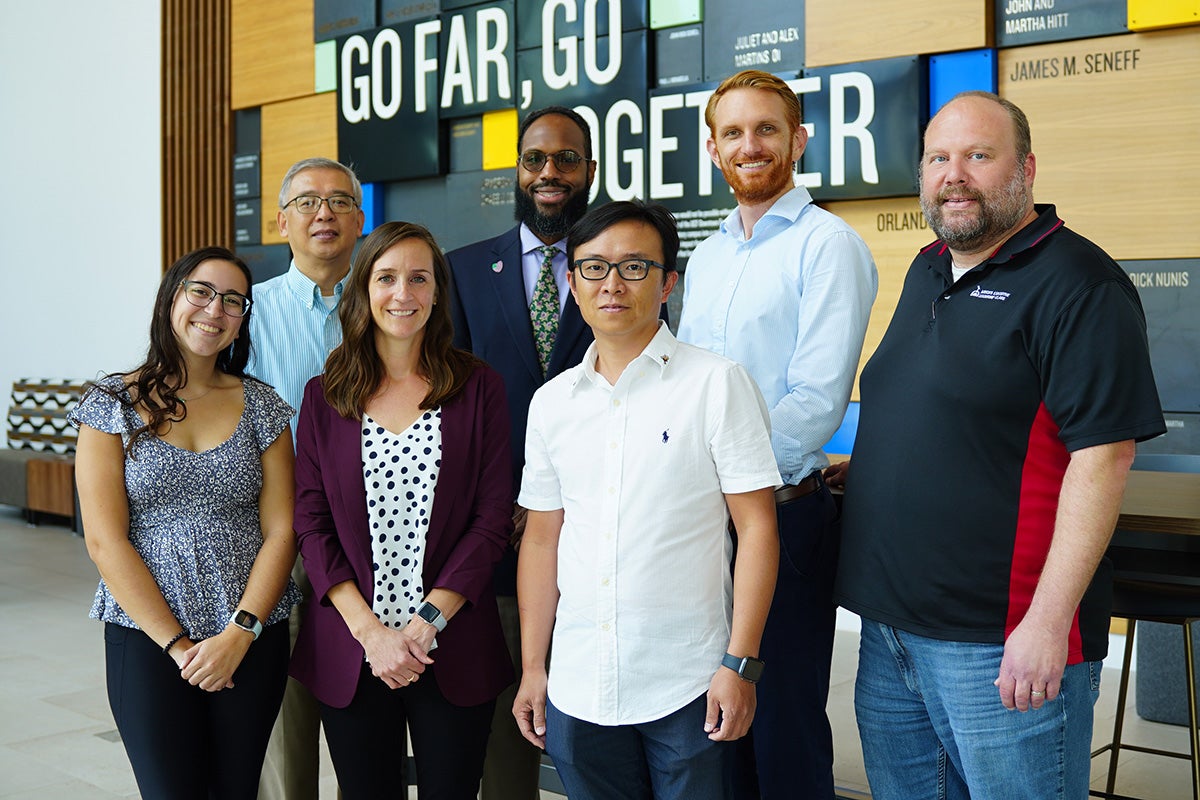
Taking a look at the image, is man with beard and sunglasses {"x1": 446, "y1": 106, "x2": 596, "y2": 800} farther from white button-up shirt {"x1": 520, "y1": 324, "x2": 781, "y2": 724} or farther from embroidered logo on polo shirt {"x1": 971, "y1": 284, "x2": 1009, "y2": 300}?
embroidered logo on polo shirt {"x1": 971, "y1": 284, "x2": 1009, "y2": 300}

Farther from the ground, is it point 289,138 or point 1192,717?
point 289,138

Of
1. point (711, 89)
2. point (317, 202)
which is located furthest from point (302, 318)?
point (711, 89)

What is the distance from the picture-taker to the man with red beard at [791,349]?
2.37 metres

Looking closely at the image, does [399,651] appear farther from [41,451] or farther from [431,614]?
[41,451]

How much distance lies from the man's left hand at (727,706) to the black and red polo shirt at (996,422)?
32cm

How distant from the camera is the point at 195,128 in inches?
334

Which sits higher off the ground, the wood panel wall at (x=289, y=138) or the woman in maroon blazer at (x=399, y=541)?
the wood panel wall at (x=289, y=138)

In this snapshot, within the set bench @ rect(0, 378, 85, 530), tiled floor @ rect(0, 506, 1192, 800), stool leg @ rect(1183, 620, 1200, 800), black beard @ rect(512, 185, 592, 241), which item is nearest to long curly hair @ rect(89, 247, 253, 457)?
black beard @ rect(512, 185, 592, 241)

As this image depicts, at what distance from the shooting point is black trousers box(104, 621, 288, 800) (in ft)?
7.34

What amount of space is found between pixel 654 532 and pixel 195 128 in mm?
7577

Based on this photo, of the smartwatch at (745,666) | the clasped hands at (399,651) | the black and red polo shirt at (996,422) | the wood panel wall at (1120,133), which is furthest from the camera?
the wood panel wall at (1120,133)

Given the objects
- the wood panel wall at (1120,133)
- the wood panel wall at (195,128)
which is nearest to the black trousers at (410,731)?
the wood panel wall at (1120,133)

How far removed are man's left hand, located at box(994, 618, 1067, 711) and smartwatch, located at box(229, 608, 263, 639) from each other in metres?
1.41

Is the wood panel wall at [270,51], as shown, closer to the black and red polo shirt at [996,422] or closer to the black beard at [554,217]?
the black beard at [554,217]
